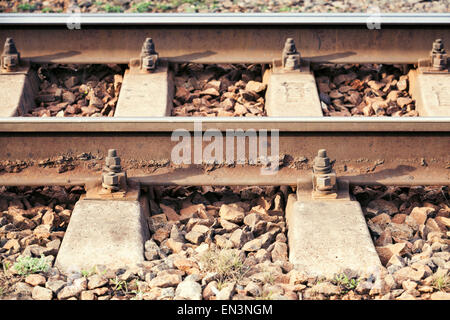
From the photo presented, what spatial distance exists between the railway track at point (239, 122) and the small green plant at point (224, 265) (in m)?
0.41

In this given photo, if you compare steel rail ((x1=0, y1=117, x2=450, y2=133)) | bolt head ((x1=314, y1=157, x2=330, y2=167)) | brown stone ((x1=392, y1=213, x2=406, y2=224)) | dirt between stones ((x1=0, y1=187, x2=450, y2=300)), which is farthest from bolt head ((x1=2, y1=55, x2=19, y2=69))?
brown stone ((x1=392, y1=213, x2=406, y2=224))

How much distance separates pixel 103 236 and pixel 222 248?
75 cm

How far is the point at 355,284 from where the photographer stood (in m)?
4.57

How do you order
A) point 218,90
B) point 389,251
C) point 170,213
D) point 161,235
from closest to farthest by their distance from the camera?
point 389,251 < point 161,235 < point 170,213 < point 218,90

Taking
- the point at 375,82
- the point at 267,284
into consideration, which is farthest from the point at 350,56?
the point at 267,284

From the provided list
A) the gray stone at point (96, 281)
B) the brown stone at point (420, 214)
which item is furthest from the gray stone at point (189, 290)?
the brown stone at point (420, 214)

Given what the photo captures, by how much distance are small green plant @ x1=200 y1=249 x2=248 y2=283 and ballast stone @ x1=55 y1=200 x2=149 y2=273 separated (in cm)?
43

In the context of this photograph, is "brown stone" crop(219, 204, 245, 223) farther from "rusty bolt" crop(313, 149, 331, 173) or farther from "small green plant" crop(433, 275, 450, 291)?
"small green plant" crop(433, 275, 450, 291)

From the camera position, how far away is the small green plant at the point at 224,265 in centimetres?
462

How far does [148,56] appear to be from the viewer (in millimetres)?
7250

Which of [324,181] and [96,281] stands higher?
[324,181]

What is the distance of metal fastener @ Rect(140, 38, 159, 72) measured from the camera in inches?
284

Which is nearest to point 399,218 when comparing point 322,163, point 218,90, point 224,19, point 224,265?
point 322,163

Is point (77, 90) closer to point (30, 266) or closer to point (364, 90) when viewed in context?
point (364, 90)
